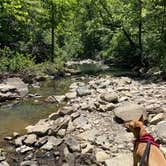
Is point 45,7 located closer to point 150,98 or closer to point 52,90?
point 52,90

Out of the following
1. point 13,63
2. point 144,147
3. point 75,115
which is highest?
point 144,147

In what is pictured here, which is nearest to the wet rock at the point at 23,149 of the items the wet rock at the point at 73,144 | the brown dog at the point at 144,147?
the wet rock at the point at 73,144

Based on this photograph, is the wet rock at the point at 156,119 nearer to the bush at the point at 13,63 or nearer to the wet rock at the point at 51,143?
the wet rock at the point at 51,143

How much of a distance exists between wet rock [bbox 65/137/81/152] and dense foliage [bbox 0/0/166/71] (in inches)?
453

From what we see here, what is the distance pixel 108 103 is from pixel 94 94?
3221 millimetres

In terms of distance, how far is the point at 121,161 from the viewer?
287 inches

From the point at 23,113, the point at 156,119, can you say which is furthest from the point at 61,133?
the point at 23,113

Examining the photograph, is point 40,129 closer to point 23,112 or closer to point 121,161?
point 23,112

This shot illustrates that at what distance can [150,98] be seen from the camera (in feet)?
42.2

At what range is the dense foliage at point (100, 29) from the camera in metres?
22.6

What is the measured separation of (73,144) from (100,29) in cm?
2086

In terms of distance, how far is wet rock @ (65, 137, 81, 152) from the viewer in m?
8.63

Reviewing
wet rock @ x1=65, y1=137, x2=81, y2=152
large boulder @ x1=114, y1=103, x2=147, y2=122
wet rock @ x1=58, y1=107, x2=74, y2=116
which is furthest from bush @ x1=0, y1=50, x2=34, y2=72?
wet rock @ x1=65, y1=137, x2=81, y2=152

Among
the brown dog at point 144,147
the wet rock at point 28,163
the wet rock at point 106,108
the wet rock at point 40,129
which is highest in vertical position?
the brown dog at point 144,147
